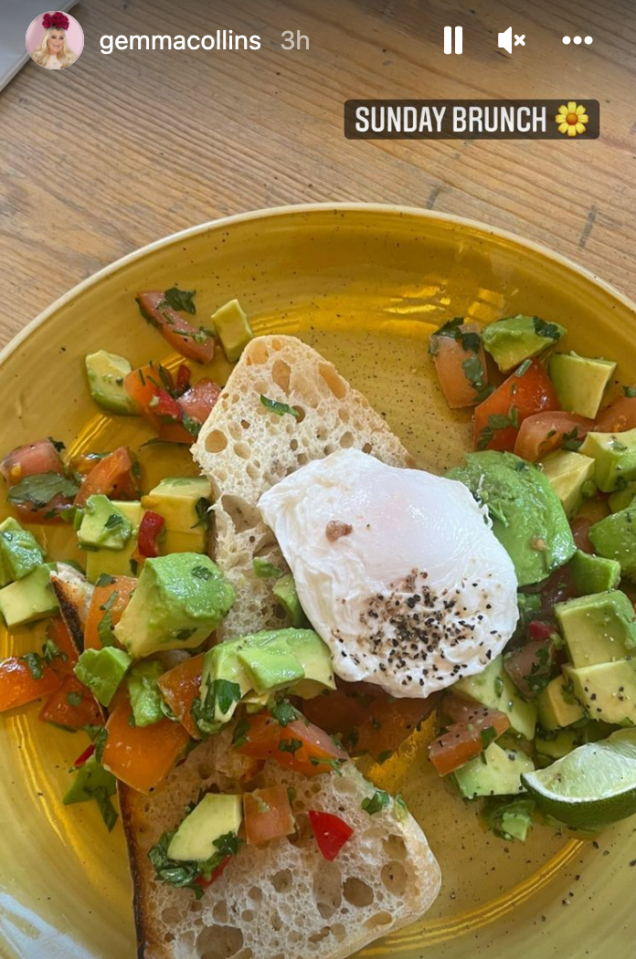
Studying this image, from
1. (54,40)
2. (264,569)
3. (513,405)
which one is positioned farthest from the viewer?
(54,40)

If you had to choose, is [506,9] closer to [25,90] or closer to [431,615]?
[25,90]

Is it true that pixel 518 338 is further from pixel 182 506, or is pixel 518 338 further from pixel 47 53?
pixel 47 53

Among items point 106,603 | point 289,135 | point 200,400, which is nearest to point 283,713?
point 106,603

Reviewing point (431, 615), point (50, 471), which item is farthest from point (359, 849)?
point (50, 471)

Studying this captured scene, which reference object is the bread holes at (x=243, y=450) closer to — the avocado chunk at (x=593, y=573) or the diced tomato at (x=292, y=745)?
the diced tomato at (x=292, y=745)

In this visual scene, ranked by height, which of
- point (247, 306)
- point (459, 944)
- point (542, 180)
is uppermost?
point (542, 180)

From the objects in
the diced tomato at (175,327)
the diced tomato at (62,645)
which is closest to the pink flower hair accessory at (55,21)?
the diced tomato at (175,327)
